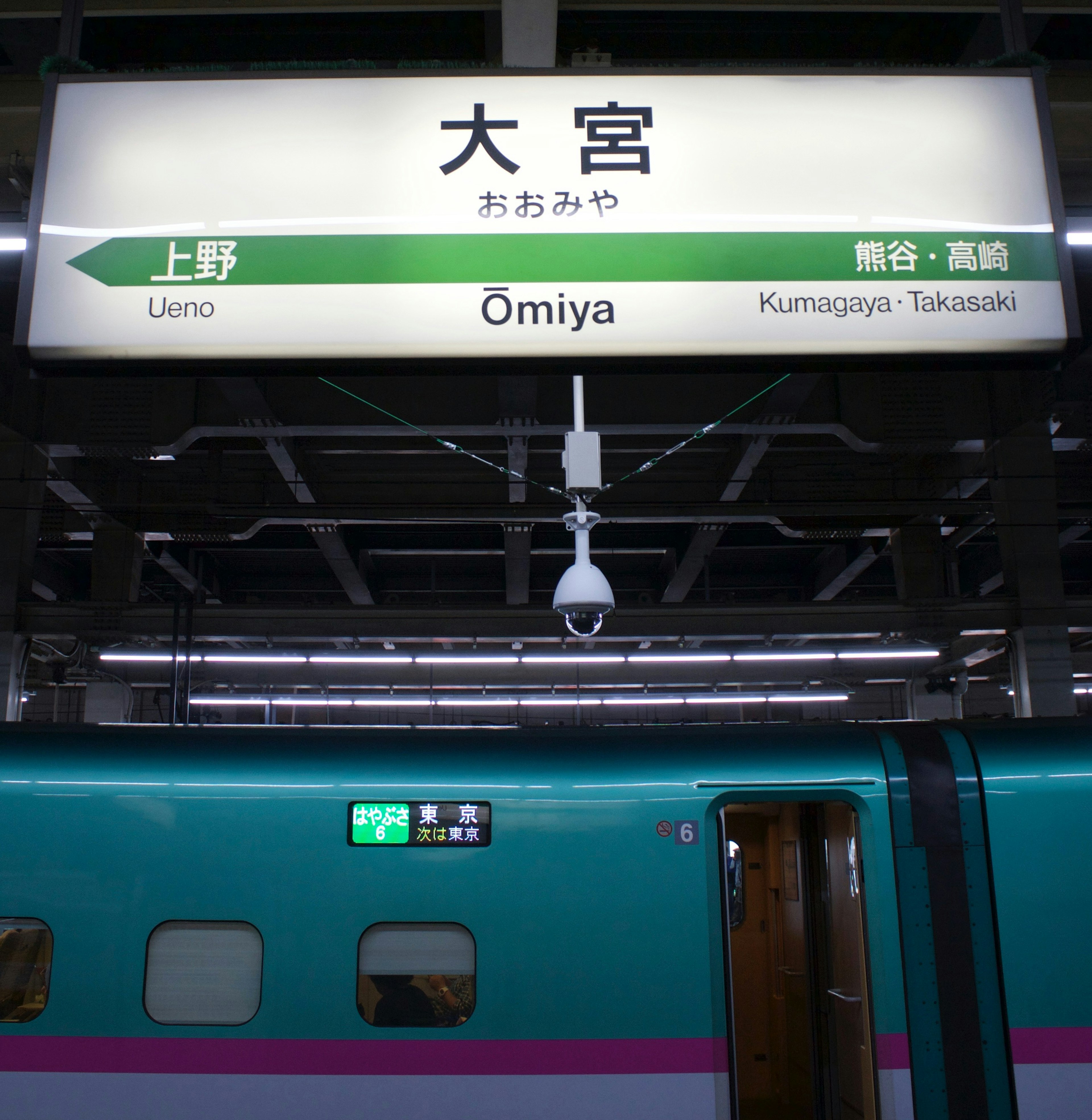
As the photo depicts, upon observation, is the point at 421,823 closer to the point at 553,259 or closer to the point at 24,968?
the point at 24,968

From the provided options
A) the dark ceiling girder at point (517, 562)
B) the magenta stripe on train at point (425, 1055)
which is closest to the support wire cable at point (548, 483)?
the dark ceiling girder at point (517, 562)

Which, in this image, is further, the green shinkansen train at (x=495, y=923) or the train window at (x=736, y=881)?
the train window at (x=736, y=881)

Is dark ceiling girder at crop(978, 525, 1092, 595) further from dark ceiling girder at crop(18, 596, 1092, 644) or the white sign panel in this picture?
the white sign panel

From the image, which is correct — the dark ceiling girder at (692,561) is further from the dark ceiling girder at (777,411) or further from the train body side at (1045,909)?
the train body side at (1045,909)

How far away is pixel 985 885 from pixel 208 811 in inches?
140

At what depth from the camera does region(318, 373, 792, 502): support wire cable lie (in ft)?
16.2

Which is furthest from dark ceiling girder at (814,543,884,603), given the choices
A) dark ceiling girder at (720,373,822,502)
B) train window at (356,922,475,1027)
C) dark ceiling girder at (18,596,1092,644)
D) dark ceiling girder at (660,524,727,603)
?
train window at (356,922,475,1027)

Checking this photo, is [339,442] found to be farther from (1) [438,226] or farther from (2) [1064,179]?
(1) [438,226]

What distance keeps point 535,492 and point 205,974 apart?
8196 millimetres

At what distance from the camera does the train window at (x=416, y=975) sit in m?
4.20

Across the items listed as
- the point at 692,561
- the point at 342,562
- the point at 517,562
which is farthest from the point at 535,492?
the point at 342,562

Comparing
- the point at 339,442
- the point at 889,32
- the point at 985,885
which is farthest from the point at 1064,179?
the point at 339,442

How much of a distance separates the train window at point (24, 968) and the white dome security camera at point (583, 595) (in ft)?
→ 10.3

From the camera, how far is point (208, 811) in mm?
4430
